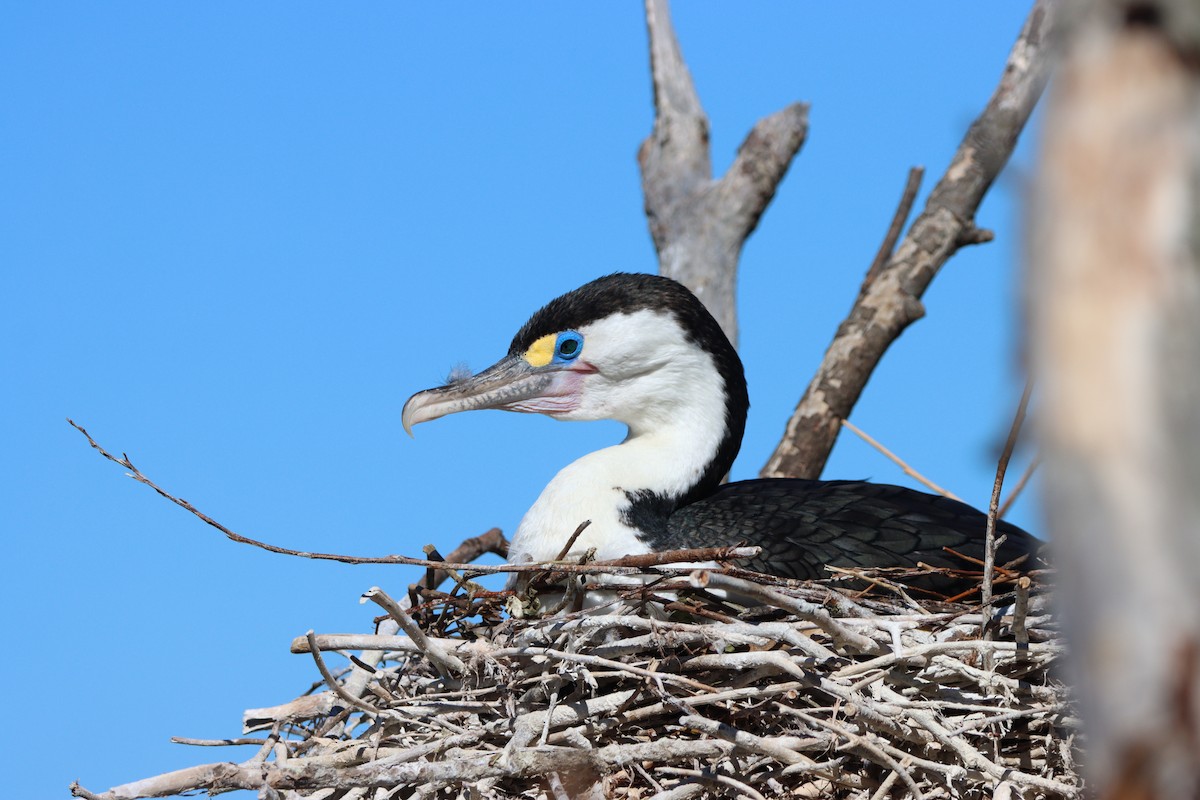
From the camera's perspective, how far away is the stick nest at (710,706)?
3.21 meters

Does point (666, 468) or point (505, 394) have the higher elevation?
point (505, 394)

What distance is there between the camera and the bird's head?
15.1 feet

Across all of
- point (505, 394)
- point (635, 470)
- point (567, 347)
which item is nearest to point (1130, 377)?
point (635, 470)

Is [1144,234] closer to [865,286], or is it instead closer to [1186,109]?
[1186,109]

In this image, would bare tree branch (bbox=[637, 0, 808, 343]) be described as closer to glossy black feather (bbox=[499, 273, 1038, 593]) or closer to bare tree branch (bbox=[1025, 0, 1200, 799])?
glossy black feather (bbox=[499, 273, 1038, 593])

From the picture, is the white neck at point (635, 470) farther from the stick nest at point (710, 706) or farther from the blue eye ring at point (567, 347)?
the stick nest at point (710, 706)

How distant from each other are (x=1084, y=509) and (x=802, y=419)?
5.20 metres

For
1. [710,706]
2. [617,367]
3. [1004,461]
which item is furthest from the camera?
[617,367]

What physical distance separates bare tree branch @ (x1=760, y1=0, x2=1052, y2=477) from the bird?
168cm

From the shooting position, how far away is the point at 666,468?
4.46 metres

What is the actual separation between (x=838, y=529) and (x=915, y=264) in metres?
2.79

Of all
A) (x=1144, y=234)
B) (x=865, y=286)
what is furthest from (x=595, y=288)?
Answer: (x=1144, y=234)

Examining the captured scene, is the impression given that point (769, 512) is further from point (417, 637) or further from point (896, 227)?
point (896, 227)

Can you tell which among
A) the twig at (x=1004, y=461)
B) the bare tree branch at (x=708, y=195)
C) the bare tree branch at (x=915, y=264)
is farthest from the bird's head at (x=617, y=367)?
the bare tree branch at (x=708, y=195)
